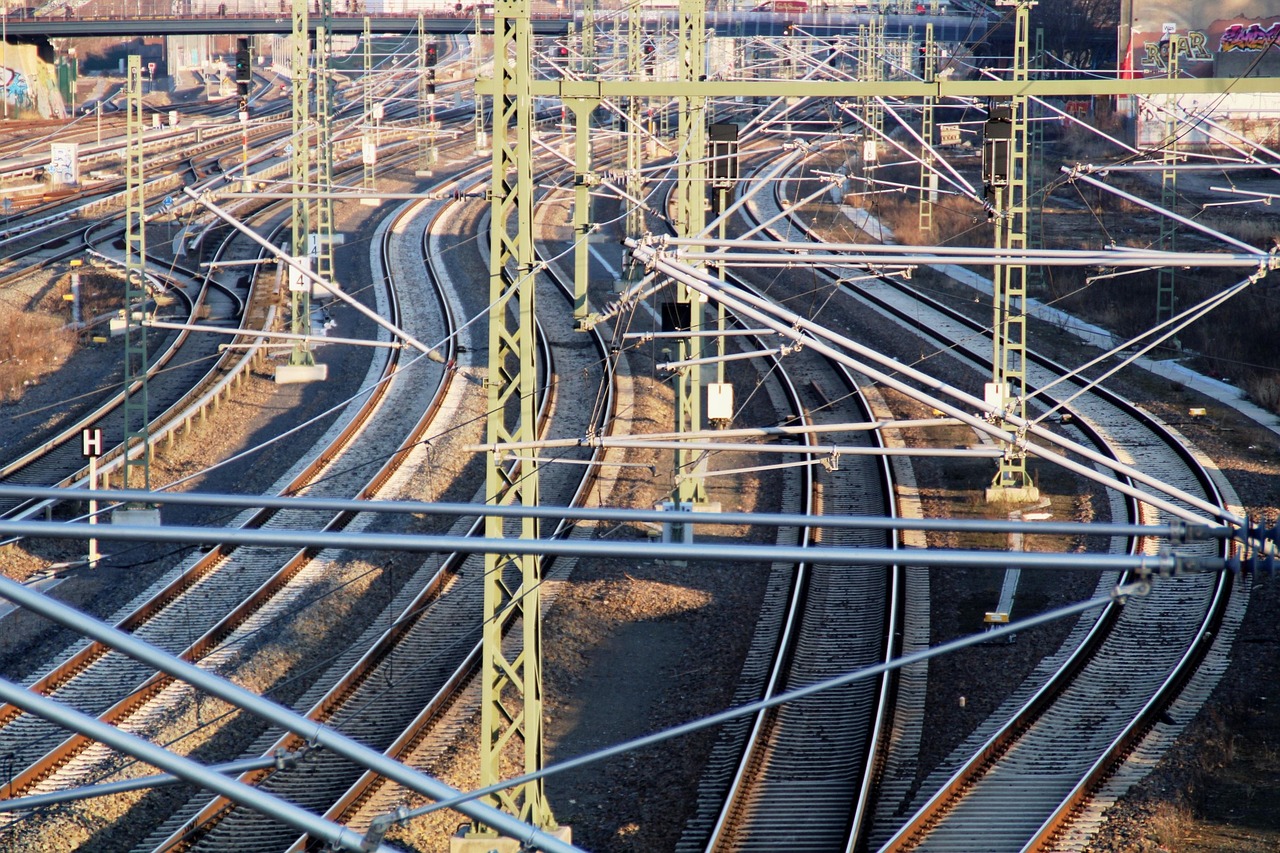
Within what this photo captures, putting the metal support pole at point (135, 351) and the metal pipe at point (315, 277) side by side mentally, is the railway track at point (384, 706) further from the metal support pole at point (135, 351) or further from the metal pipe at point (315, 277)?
the metal support pole at point (135, 351)

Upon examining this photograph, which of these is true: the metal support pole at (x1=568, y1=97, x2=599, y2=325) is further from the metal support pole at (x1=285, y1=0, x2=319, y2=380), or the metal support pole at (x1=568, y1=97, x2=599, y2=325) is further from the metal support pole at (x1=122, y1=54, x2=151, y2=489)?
the metal support pole at (x1=285, y1=0, x2=319, y2=380)

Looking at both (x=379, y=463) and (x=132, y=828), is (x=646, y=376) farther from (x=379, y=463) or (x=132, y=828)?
(x=132, y=828)

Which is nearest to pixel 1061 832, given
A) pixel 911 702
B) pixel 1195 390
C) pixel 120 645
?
pixel 911 702

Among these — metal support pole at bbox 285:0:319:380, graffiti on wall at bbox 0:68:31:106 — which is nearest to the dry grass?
metal support pole at bbox 285:0:319:380

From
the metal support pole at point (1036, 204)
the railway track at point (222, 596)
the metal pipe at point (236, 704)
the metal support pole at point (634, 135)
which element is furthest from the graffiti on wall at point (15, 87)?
the metal pipe at point (236, 704)

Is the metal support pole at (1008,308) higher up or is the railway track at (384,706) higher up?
the metal support pole at (1008,308)

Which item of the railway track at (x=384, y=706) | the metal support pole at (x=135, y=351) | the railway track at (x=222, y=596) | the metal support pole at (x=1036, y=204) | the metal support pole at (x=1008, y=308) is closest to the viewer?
the railway track at (x=384, y=706)
